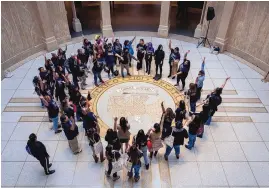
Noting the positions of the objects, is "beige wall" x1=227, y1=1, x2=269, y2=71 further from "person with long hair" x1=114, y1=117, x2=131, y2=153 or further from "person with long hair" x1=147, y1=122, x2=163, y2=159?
"person with long hair" x1=114, y1=117, x2=131, y2=153

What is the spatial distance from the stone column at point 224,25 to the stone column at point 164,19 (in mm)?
2618

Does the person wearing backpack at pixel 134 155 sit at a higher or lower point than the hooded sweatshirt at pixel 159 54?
lower

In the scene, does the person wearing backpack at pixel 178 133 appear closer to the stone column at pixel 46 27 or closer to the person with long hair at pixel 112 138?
the person with long hair at pixel 112 138

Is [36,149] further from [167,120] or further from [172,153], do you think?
[172,153]

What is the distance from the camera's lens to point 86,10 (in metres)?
15.3

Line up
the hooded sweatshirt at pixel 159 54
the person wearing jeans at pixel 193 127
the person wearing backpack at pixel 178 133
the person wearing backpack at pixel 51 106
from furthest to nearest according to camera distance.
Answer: the hooded sweatshirt at pixel 159 54 → the person wearing backpack at pixel 51 106 → the person wearing jeans at pixel 193 127 → the person wearing backpack at pixel 178 133

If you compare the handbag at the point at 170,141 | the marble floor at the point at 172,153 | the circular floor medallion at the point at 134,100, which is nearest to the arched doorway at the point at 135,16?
the circular floor medallion at the point at 134,100

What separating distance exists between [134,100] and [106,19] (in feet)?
18.6

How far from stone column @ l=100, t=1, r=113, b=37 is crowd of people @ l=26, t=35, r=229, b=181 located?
3059mm

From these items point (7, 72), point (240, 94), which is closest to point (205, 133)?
point (240, 94)

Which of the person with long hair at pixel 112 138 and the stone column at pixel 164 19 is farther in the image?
the stone column at pixel 164 19

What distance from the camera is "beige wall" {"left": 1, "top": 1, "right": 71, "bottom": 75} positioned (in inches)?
378

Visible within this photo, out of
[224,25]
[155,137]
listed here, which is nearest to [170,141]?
[155,137]

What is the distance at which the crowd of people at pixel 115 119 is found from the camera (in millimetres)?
5456
